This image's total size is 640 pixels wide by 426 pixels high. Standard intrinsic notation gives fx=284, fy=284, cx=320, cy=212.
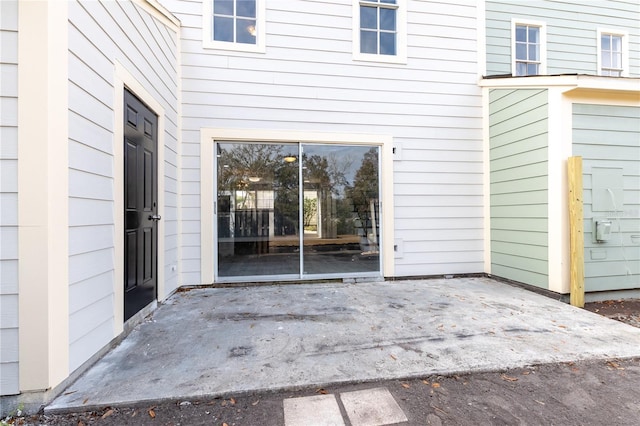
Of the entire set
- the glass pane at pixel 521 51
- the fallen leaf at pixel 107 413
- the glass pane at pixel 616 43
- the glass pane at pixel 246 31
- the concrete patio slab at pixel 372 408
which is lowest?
the fallen leaf at pixel 107 413

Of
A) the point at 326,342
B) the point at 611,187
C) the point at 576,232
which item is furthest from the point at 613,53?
the point at 326,342

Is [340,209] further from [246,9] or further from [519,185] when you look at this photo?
[246,9]

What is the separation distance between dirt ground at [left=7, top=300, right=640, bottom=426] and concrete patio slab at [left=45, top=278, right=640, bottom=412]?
62 millimetres

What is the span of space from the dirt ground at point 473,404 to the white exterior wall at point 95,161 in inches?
24.3

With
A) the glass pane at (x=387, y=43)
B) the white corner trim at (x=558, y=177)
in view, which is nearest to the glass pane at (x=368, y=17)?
the glass pane at (x=387, y=43)

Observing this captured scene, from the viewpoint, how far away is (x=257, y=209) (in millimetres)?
4051

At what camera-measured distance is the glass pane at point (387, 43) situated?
4.33 meters

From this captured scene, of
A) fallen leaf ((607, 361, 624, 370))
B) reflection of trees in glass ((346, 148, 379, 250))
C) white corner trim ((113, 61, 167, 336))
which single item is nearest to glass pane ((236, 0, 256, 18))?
white corner trim ((113, 61, 167, 336))

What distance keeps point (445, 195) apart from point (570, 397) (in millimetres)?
3109

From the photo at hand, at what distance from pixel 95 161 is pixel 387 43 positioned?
164 inches

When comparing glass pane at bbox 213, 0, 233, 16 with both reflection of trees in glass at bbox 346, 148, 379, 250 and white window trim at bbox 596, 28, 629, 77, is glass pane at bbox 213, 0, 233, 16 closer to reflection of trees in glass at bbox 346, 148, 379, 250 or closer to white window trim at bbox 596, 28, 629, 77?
reflection of trees in glass at bbox 346, 148, 379, 250

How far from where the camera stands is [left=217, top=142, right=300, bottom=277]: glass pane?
3982 mm

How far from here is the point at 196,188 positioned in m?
3.87

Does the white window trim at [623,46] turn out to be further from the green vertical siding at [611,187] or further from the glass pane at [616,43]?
the green vertical siding at [611,187]
